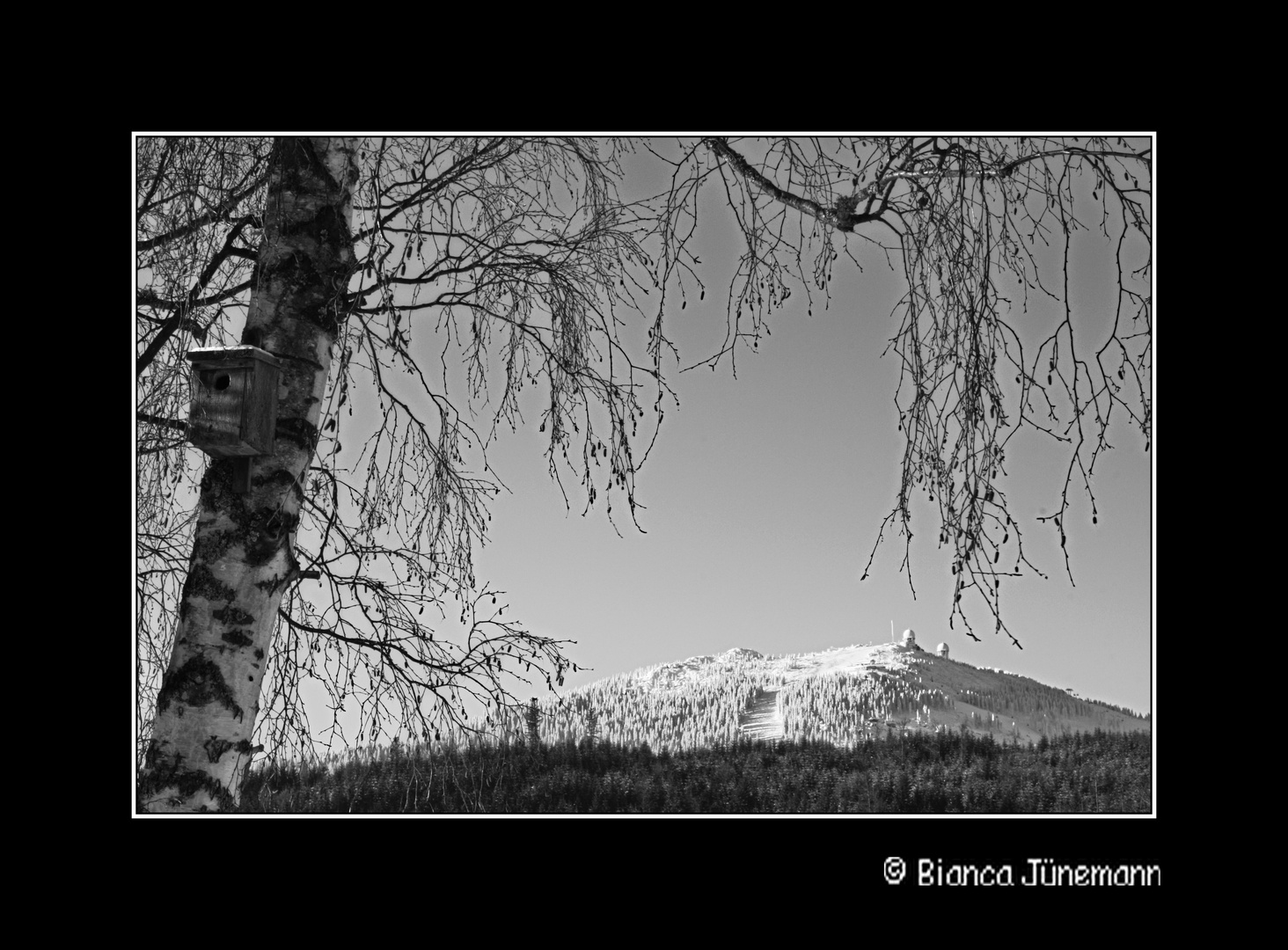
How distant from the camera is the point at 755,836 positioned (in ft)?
7.14

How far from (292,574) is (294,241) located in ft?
2.68

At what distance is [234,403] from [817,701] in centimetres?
225

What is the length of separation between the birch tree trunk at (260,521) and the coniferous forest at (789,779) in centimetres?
97

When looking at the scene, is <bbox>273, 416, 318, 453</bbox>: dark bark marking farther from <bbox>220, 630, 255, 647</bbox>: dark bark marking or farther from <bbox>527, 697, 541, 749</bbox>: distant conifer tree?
<bbox>527, 697, 541, 749</bbox>: distant conifer tree

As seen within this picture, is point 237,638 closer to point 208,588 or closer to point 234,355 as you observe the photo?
point 208,588

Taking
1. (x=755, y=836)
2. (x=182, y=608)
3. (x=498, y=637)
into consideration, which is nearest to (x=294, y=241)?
(x=182, y=608)

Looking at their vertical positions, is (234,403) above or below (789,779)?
above

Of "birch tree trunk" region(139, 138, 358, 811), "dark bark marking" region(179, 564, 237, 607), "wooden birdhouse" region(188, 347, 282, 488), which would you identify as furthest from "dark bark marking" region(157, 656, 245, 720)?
"wooden birdhouse" region(188, 347, 282, 488)

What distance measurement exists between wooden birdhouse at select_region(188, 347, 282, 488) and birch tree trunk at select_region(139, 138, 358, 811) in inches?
2.2

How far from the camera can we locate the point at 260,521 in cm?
220

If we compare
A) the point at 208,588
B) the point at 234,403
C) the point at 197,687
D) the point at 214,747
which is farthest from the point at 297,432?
the point at 214,747

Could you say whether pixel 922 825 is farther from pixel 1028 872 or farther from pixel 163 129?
pixel 163 129

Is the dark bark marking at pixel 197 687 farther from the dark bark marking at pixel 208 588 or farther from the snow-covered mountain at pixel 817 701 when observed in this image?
the snow-covered mountain at pixel 817 701

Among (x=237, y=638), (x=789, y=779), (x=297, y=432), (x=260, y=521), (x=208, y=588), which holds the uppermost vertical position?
(x=297, y=432)
